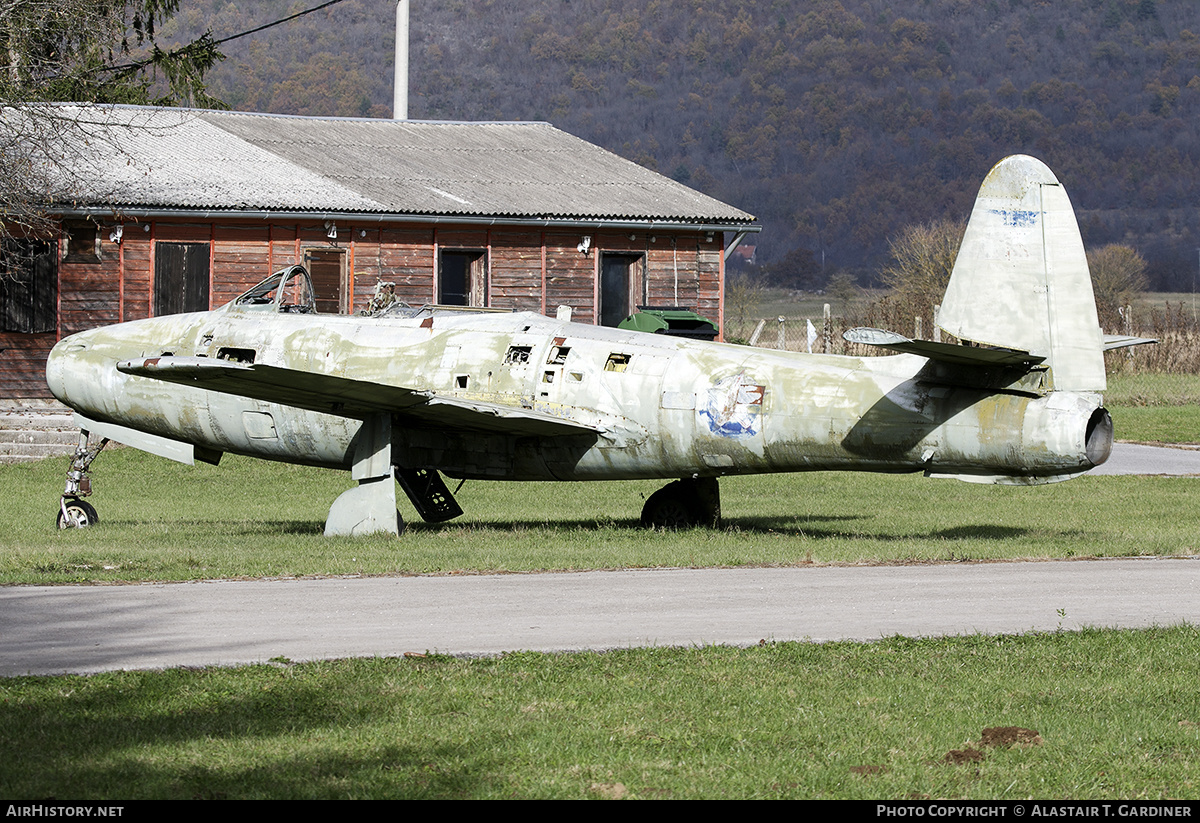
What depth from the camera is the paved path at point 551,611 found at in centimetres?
1057

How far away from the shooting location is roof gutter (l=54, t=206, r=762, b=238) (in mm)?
32844

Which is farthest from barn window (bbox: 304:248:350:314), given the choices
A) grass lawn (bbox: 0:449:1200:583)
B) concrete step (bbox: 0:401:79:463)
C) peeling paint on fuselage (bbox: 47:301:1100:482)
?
peeling paint on fuselage (bbox: 47:301:1100:482)

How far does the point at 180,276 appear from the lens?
1355 inches

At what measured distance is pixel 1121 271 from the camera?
381ft

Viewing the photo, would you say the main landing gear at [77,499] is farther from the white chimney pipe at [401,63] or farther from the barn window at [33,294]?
the white chimney pipe at [401,63]

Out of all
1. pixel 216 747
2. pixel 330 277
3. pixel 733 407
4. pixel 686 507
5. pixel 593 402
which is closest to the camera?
pixel 216 747

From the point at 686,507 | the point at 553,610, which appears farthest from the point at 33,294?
the point at 553,610

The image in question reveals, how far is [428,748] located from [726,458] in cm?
939

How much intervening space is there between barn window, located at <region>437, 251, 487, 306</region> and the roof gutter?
1367mm

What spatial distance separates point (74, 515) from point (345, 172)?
62.0 ft

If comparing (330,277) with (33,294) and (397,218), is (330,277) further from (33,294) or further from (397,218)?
(33,294)

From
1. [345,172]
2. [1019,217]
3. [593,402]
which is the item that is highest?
[345,172]
